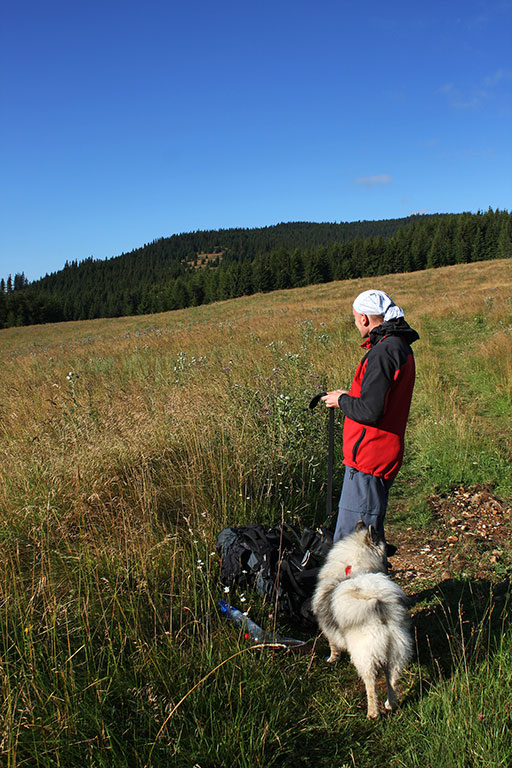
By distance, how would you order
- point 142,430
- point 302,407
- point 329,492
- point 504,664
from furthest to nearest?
point 302,407 < point 142,430 < point 329,492 < point 504,664

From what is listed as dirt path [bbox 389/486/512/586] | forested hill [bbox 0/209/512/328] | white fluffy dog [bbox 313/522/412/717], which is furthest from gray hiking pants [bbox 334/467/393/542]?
forested hill [bbox 0/209/512/328]

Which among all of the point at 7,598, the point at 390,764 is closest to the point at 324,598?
the point at 390,764

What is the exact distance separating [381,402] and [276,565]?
1.36 meters

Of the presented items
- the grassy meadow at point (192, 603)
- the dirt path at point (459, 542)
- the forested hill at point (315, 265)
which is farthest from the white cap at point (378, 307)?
the forested hill at point (315, 265)

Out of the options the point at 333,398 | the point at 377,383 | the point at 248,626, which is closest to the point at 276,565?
the point at 248,626

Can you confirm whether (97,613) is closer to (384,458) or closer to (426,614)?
(384,458)

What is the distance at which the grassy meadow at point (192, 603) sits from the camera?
192cm

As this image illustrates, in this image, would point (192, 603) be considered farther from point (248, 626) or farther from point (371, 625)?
point (371, 625)

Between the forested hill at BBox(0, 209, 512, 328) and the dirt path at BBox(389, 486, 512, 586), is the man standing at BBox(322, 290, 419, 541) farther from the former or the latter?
the forested hill at BBox(0, 209, 512, 328)

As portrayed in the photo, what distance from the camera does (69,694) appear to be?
6.72 feet

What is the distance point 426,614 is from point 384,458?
3.99ft

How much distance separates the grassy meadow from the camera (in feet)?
6.31

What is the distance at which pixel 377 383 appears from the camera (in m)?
2.53

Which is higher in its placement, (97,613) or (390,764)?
(97,613)
